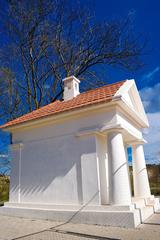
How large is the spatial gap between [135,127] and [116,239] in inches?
215

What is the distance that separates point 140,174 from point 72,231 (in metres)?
4.59

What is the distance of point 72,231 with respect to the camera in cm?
626

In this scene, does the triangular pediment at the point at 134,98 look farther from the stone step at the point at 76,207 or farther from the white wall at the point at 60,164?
the stone step at the point at 76,207

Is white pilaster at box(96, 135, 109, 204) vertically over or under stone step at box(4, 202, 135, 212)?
over

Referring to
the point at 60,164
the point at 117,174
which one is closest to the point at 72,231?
the point at 117,174

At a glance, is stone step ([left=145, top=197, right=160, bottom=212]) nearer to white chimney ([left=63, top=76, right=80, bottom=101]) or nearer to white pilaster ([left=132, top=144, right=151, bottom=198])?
white pilaster ([left=132, top=144, right=151, bottom=198])

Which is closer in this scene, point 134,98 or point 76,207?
point 76,207

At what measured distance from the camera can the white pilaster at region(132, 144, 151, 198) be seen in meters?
9.66

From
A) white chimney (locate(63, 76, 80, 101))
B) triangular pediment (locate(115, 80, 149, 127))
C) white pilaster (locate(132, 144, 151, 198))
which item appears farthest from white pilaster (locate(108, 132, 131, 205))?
white chimney (locate(63, 76, 80, 101))

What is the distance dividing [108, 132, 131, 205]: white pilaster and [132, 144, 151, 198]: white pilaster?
2912 millimetres

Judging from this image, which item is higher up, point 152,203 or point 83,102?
point 83,102

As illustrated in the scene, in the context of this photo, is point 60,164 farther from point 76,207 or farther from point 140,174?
point 140,174

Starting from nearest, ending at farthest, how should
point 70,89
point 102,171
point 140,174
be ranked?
point 102,171 < point 140,174 < point 70,89

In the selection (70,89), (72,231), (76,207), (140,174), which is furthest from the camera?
(70,89)
